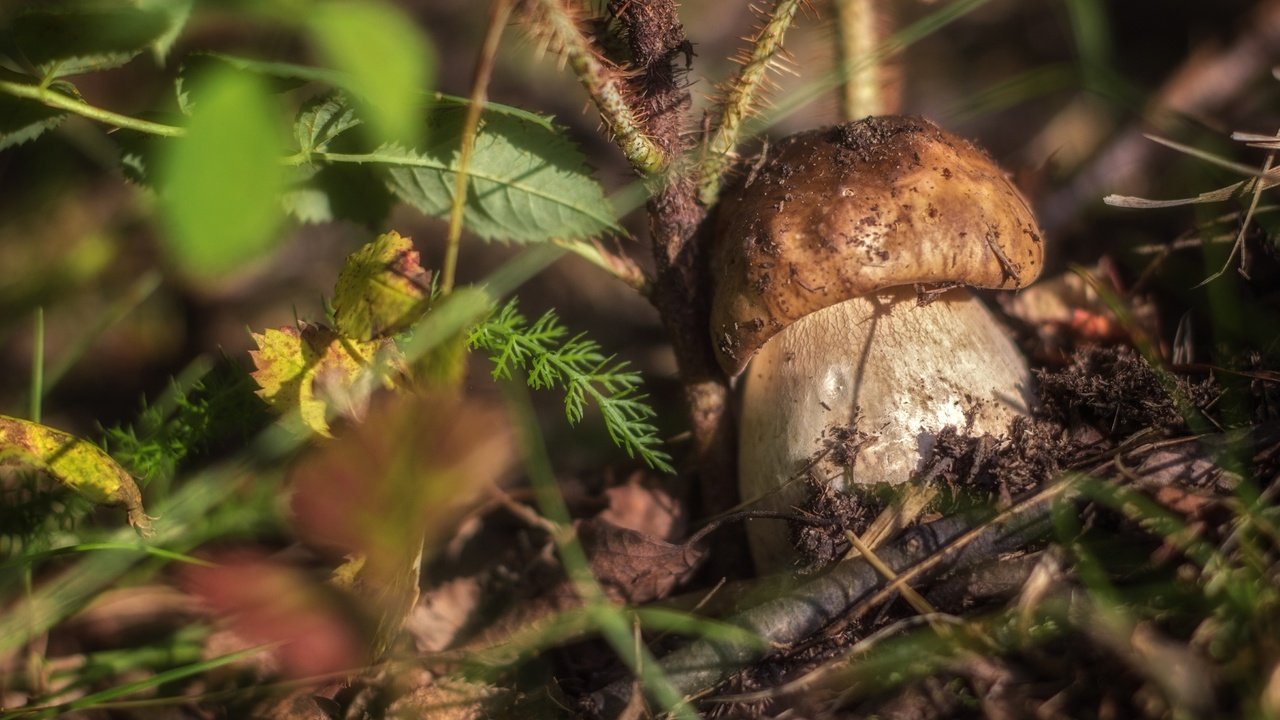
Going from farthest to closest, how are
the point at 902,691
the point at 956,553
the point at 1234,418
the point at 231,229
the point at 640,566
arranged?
1. the point at 640,566
2. the point at 1234,418
3. the point at 956,553
4. the point at 902,691
5. the point at 231,229

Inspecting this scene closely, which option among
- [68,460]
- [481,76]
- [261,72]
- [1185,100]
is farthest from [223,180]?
[1185,100]

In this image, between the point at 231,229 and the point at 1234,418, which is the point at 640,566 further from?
the point at 231,229

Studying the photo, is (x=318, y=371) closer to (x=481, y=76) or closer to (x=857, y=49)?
(x=481, y=76)

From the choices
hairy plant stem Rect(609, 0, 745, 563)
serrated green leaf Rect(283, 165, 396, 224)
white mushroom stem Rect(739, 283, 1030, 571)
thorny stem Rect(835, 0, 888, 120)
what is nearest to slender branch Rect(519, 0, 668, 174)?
hairy plant stem Rect(609, 0, 745, 563)

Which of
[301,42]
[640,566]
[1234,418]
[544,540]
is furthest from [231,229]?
[301,42]

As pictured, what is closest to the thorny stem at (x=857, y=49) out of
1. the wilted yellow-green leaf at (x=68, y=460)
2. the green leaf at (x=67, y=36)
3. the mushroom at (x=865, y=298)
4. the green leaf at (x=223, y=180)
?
the mushroom at (x=865, y=298)

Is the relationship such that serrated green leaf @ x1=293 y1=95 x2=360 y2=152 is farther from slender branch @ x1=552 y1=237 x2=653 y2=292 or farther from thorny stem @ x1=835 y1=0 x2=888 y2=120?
thorny stem @ x1=835 y1=0 x2=888 y2=120
